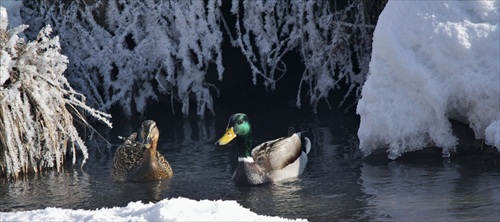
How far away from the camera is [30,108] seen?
36.3 feet

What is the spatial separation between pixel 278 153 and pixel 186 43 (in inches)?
137

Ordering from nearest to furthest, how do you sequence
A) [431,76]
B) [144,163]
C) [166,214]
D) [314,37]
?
1. [166,214]
2. [431,76]
3. [144,163]
4. [314,37]

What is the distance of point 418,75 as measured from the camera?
33.5 ft

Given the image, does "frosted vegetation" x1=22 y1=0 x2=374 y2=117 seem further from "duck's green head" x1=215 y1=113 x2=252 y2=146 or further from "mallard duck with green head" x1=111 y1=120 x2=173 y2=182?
"duck's green head" x1=215 y1=113 x2=252 y2=146

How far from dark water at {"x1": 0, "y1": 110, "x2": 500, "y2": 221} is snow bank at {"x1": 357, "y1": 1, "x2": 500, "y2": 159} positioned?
0.34 meters

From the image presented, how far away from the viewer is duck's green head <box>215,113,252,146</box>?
A: 35.4 ft

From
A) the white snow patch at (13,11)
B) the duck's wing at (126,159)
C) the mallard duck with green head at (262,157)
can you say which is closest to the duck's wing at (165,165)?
the duck's wing at (126,159)

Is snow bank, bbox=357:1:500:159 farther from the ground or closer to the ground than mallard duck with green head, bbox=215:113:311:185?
farther from the ground

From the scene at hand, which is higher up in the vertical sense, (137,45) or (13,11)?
(13,11)

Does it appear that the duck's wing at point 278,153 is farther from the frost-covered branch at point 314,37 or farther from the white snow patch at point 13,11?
the white snow patch at point 13,11

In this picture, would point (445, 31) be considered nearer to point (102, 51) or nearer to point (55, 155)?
point (55, 155)

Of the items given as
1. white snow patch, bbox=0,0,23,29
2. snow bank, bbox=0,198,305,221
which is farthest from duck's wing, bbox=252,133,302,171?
white snow patch, bbox=0,0,23,29

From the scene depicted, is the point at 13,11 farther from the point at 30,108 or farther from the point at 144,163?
the point at 144,163

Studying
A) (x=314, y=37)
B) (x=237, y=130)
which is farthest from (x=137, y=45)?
(x=237, y=130)
